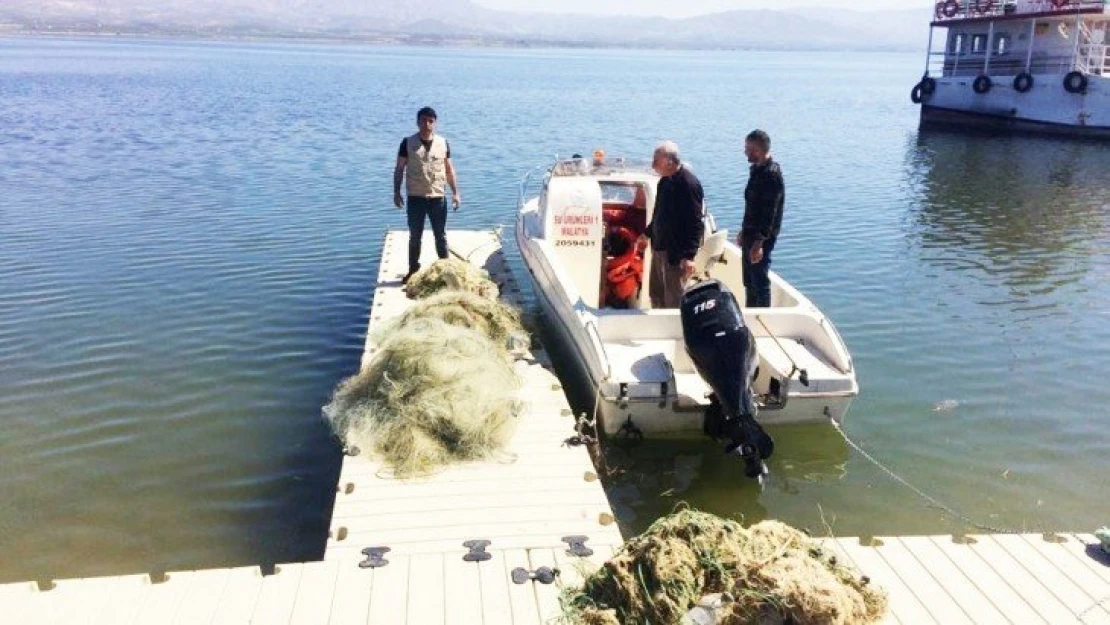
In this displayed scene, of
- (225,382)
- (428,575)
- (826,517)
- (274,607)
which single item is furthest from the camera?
(225,382)

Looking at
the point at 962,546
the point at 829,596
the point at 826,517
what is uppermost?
the point at 829,596

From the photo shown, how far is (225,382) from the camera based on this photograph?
821 cm

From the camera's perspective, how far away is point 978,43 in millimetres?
35469

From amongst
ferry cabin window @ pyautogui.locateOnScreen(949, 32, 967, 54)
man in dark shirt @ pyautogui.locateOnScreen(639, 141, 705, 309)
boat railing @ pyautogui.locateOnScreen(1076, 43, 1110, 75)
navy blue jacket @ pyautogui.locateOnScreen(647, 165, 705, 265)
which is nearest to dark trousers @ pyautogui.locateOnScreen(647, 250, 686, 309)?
man in dark shirt @ pyautogui.locateOnScreen(639, 141, 705, 309)

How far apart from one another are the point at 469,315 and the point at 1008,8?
33.4 m

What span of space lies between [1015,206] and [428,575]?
1767 centimetres

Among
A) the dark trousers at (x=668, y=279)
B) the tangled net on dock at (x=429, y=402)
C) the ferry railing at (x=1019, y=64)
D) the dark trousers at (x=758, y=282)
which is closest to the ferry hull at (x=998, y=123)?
the ferry railing at (x=1019, y=64)

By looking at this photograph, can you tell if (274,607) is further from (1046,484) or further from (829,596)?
(1046,484)

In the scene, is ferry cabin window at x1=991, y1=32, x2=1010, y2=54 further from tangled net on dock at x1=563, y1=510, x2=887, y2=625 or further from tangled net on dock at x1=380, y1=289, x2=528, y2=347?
tangled net on dock at x1=563, y1=510, x2=887, y2=625

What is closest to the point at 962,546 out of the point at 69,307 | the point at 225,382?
the point at 225,382

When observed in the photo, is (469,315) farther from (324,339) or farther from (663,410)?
(324,339)

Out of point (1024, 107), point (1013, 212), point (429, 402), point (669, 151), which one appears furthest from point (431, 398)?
point (1024, 107)

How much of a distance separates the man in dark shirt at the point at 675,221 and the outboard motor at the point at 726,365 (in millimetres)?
880

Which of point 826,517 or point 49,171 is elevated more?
point 49,171
